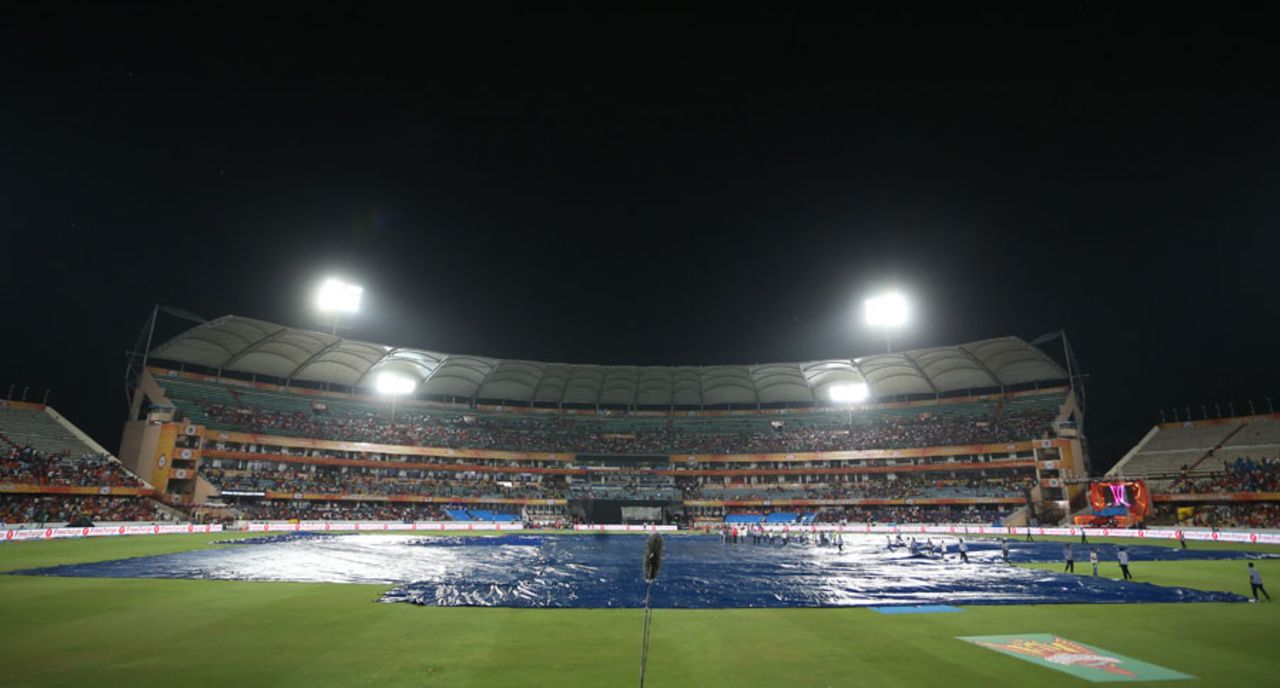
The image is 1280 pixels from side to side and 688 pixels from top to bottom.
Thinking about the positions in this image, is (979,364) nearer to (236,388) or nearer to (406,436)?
(406,436)

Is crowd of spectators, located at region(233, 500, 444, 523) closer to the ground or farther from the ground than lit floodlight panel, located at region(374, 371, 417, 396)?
closer to the ground

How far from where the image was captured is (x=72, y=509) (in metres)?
52.6

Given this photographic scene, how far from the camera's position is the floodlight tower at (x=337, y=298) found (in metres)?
79.6

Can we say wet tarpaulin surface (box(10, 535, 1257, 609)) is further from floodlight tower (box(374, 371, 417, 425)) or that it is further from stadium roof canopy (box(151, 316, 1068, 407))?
floodlight tower (box(374, 371, 417, 425))

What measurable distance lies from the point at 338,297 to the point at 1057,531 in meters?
88.5

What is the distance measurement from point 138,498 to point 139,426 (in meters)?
12.6

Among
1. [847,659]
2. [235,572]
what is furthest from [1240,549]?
[235,572]

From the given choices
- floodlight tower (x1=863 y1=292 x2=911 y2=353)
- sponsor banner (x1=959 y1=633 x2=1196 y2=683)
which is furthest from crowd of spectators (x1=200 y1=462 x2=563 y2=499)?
sponsor banner (x1=959 y1=633 x2=1196 y2=683)

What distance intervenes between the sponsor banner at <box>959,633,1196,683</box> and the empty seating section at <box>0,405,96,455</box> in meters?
77.8

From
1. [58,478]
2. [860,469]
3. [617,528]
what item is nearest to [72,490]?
[58,478]

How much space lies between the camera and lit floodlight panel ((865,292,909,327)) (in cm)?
8281

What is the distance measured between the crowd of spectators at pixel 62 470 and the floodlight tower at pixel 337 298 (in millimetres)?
28116

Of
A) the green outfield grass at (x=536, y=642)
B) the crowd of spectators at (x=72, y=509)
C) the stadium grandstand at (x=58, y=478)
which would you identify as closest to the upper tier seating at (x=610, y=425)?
the stadium grandstand at (x=58, y=478)

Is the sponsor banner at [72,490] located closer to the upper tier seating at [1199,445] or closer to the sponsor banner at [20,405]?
the sponsor banner at [20,405]
